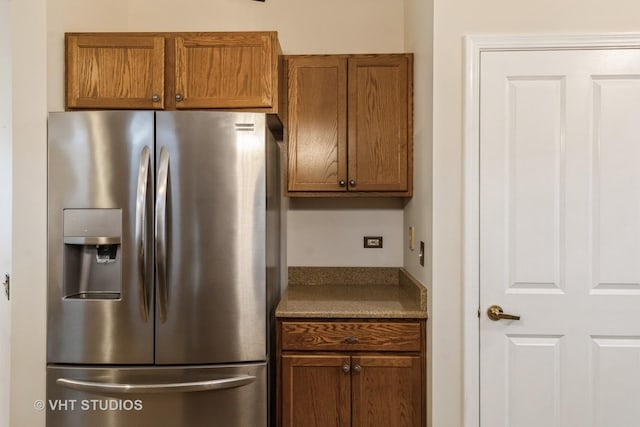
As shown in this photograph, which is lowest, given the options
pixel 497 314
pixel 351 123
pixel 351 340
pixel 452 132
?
pixel 351 340

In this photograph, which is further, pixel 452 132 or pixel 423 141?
pixel 423 141

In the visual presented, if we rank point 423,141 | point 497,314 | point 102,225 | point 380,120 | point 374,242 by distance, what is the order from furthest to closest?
1. point 374,242
2. point 380,120
3. point 423,141
4. point 102,225
5. point 497,314

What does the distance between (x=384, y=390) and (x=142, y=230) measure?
132 centimetres

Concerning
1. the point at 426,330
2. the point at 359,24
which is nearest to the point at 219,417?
the point at 426,330

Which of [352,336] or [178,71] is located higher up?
[178,71]

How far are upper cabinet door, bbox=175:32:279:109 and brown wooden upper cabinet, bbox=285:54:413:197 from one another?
0.90ft

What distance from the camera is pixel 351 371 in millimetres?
1796

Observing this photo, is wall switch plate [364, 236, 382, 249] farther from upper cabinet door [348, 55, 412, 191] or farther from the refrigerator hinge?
the refrigerator hinge

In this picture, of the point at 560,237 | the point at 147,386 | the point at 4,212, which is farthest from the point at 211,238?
the point at 560,237

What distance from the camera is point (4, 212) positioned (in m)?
1.76

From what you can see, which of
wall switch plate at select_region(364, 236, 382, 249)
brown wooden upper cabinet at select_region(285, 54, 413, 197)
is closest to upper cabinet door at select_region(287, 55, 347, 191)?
brown wooden upper cabinet at select_region(285, 54, 413, 197)

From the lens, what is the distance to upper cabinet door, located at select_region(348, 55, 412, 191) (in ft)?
7.02

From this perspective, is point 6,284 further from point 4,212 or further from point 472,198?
point 472,198

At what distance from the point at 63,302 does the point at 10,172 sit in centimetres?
64
